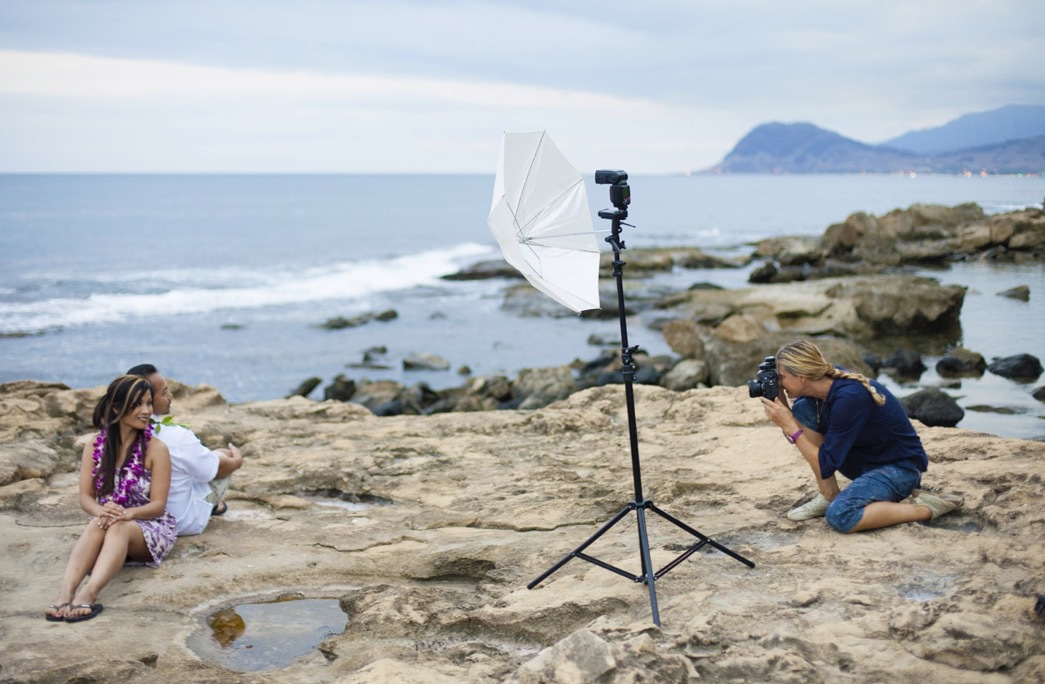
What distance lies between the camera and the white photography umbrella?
4.51 m

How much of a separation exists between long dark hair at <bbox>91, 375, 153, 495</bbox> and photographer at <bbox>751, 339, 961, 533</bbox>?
3.53 metres

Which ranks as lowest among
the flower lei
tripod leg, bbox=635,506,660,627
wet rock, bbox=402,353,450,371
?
wet rock, bbox=402,353,450,371

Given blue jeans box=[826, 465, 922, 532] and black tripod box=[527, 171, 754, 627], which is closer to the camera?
black tripod box=[527, 171, 754, 627]

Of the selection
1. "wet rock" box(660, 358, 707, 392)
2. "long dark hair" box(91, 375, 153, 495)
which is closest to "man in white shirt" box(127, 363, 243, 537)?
"long dark hair" box(91, 375, 153, 495)

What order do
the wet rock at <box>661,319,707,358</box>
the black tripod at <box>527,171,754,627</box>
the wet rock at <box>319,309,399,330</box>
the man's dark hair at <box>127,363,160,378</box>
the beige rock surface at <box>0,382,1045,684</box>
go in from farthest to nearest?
1. the wet rock at <box>319,309,399,330</box>
2. the wet rock at <box>661,319,707,358</box>
3. the man's dark hair at <box>127,363,160,378</box>
4. the black tripod at <box>527,171,754,627</box>
5. the beige rock surface at <box>0,382,1045,684</box>

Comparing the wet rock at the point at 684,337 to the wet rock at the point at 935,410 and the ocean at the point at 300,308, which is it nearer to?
the ocean at the point at 300,308

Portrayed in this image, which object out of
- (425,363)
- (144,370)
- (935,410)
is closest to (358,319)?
(425,363)

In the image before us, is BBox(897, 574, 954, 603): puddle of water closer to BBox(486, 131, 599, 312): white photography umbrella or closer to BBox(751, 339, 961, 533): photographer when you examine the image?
BBox(751, 339, 961, 533): photographer

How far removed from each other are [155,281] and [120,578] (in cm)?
3366

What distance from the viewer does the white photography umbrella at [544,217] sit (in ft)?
14.8

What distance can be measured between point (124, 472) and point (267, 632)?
52.9 inches

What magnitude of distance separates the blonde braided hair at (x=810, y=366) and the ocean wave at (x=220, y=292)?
2515 centimetres

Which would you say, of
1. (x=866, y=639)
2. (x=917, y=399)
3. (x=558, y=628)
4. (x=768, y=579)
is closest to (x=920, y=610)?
(x=866, y=639)

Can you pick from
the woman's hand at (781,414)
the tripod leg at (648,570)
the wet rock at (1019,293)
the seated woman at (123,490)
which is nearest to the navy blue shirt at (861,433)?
the woman's hand at (781,414)
